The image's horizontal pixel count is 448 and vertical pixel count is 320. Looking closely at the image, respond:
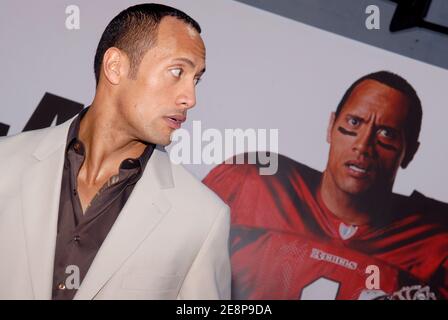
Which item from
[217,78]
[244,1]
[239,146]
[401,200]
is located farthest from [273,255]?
[244,1]

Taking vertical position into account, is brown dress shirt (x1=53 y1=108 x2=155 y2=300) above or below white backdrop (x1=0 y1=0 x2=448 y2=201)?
below

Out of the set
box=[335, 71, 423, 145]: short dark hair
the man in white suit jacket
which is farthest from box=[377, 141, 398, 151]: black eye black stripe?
the man in white suit jacket

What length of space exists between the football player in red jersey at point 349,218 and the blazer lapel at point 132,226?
1.08 meters

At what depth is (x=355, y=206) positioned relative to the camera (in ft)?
10.9

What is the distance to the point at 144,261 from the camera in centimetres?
192

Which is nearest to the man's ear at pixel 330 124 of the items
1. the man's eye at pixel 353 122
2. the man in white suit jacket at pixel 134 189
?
the man's eye at pixel 353 122

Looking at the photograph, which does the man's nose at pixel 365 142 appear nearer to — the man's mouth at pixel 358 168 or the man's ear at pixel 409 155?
the man's mouth at pixel 358 168

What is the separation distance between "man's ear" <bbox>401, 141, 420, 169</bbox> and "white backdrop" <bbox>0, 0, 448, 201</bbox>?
0.04 meters

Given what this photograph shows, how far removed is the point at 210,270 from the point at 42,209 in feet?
2.32

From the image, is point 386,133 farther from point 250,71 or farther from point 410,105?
point 250,71

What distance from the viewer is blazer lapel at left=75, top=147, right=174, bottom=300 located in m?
1.82

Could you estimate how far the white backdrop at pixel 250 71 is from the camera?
290cm

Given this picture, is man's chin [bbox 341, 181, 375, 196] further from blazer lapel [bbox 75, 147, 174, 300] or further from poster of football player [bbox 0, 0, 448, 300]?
blazer lapel [bbox 75, 147, 174, 300]

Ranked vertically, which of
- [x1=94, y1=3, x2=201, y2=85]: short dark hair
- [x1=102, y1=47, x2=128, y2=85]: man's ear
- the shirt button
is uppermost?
[x1=94, y1=3, x2=201, y2=85]: short dark hair
